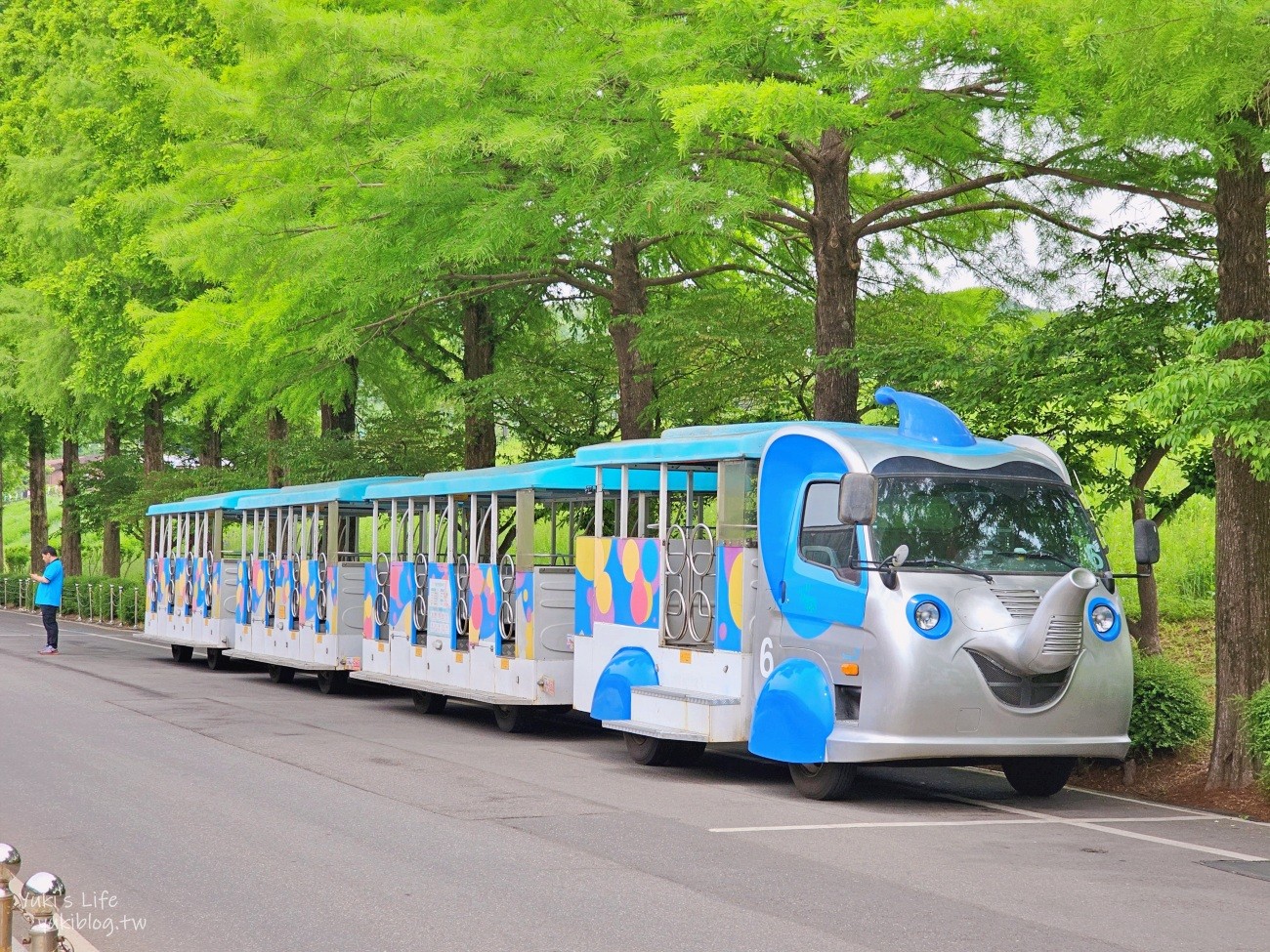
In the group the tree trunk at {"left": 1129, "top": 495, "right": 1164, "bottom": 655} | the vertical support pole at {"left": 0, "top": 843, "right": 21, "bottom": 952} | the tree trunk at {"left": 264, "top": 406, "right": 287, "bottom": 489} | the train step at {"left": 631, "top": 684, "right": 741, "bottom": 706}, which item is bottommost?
the train step at {"left": 631, "top": 684, "right": 741, "bottom": 706}

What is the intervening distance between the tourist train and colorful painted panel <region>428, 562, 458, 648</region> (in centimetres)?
27

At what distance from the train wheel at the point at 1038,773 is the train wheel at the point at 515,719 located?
5723mm

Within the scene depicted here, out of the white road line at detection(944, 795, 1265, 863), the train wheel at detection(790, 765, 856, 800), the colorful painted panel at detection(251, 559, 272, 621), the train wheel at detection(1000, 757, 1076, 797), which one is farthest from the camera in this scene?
the colorful painted panel at detection(251, 559, 272, 621)

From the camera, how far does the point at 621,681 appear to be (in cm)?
1375

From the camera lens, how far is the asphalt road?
7062 mm

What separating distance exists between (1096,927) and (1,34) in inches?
1731

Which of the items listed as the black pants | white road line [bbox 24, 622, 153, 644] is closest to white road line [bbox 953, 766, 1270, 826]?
the black pants

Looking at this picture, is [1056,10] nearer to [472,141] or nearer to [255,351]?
[472,141]

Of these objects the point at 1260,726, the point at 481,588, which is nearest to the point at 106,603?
the point at 481,588

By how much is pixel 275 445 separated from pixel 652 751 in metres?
18.0

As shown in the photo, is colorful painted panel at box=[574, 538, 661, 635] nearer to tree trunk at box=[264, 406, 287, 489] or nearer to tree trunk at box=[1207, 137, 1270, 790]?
tree trunk at box=[1207, 137, 1270, 790]

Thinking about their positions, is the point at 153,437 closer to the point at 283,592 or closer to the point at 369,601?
the point at 283,592

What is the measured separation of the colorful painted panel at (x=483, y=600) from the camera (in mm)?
16516

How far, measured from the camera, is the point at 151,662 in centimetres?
2622
